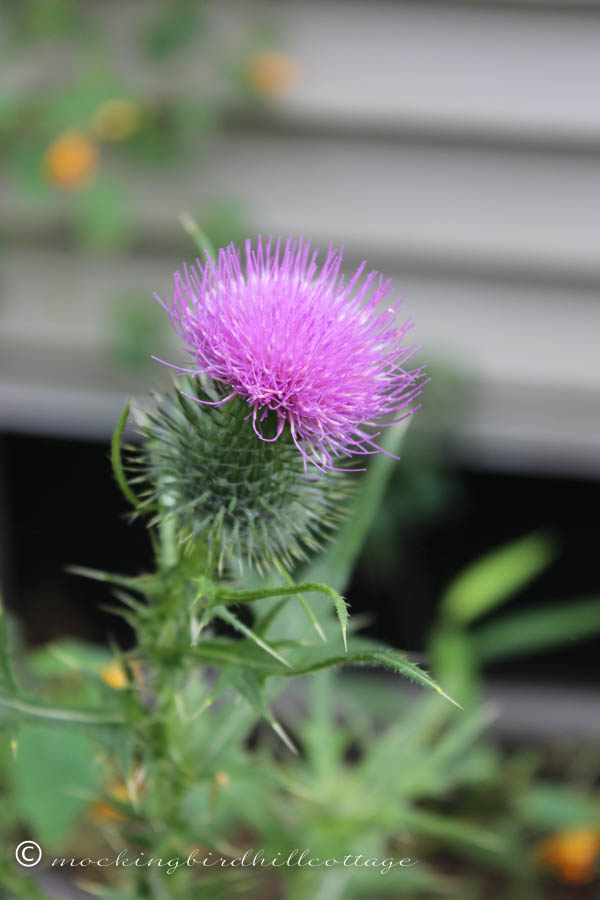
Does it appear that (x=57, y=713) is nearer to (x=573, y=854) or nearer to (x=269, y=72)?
(x=573, y=854)

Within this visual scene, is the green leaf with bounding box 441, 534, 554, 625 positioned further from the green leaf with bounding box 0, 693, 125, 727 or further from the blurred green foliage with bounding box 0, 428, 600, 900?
the green leaf with bounding box 0, 693, 125, 727

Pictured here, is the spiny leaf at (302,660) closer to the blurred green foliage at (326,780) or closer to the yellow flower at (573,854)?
the blurred green foliage at (326,780)

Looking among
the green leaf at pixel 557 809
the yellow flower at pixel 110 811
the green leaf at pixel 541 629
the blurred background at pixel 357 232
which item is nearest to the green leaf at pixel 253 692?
the yellow flower at pixel 110 811

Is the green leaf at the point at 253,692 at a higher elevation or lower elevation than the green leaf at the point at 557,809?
higher

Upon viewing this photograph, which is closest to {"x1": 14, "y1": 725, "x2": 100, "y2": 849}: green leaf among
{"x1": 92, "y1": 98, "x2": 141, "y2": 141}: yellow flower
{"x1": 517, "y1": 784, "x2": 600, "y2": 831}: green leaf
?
{"x1": 517, "y1": 784, "x2": 600, "y2": 831}: green leaf

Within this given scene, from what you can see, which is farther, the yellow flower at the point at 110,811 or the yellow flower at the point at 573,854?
the yellow flower at the point at 573,854

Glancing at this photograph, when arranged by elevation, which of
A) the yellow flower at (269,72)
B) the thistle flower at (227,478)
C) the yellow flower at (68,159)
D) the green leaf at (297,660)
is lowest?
the green leaf at (297,660)

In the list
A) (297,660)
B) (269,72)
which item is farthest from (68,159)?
(297,660)

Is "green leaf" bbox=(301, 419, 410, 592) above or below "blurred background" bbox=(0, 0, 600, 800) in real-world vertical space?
below
